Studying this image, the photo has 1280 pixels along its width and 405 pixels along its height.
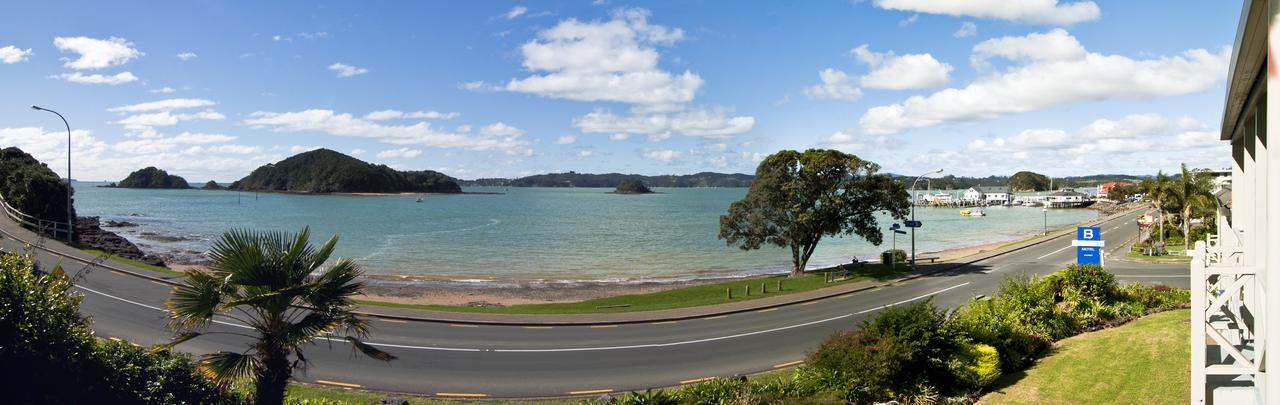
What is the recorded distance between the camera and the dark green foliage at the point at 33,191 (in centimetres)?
4722

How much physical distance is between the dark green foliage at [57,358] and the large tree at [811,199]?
103 ft

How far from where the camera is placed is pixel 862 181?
124ft

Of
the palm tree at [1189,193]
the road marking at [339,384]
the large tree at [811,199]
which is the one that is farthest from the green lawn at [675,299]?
the palm tree at [1189,193]

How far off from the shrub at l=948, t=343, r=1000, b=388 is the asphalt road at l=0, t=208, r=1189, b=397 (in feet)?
16.5

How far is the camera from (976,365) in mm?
13031

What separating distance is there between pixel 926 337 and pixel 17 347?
14885mm

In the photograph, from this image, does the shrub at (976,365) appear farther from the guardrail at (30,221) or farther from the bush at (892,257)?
the guardrail at (30,221)

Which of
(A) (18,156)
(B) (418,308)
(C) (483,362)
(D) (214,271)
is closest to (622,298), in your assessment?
(B) (418,308)

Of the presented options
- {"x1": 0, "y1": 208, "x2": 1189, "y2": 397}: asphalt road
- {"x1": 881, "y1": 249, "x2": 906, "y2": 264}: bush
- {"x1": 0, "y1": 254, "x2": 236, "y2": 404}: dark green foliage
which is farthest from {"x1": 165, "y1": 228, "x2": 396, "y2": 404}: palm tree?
{"x1": 881, "y1": 249, "x2": 906, "y2": 264}: bush

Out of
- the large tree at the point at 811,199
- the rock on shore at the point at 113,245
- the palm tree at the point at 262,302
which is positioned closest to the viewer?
the palm tree at the point at 262,302

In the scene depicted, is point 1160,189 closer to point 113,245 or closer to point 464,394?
point 464,394

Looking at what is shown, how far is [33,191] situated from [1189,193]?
85.4 meters

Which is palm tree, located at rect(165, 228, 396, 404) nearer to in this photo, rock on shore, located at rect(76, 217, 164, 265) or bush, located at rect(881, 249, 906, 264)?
bush, located at rect(881, 249, 906, 264)

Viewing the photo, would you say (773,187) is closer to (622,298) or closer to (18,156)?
(622,298)
